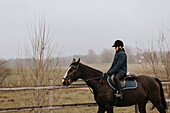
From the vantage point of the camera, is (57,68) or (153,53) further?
(153,53)

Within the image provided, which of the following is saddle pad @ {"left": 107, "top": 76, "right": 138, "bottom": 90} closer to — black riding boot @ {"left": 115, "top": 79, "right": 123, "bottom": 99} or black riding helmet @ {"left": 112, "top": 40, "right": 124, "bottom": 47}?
black riding boot @ {"left": 115, "top": 79, "right": 123, "bottom": 99}

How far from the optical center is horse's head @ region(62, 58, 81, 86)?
4766mm

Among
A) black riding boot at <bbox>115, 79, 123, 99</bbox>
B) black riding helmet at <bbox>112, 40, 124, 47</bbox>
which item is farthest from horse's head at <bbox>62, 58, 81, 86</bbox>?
black riding helmet at <bbox>112, 40, 124, 47</bbox>

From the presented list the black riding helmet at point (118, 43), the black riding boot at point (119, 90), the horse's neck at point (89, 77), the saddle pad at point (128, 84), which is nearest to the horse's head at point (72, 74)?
the horse's neck at point (89, 77)

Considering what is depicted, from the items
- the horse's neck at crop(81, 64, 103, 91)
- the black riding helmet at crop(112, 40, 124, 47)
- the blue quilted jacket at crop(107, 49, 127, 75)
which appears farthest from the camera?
the black riding helmet at crop(112, 40, 124, 47)

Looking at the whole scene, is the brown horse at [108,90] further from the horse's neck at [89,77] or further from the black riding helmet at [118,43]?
the black riding helmet at [118,43]

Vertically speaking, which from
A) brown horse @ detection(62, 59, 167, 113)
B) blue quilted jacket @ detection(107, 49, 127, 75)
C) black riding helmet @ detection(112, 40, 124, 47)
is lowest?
brown horse @ detection(62, 59, 167, 113)

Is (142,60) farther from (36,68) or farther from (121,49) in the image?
(36,68)

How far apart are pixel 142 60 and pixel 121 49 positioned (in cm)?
449

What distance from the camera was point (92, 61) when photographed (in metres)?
56.7

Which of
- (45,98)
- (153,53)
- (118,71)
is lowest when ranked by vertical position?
(45,98)

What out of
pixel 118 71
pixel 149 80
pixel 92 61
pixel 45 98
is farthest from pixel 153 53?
pixel 92 61

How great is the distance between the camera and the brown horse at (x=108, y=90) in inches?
189

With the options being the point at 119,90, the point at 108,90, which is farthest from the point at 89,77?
the point at 119,90
